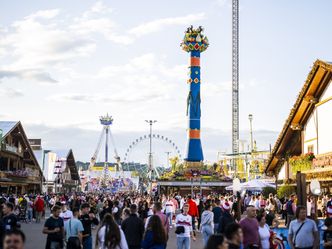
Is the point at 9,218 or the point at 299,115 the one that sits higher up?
the point at 299,115

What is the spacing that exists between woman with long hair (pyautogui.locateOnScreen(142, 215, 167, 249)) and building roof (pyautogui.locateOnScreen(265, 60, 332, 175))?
23740 millimetres

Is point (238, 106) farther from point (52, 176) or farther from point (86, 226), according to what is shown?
point (86, 226)

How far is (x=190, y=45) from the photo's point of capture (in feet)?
217

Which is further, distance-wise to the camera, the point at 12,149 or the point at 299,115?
the point at 12,149

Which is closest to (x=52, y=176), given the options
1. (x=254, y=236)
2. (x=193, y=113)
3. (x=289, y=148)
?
(x=193, y=113)

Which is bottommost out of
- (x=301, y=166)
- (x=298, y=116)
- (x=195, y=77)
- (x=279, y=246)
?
(x=279, y=246)

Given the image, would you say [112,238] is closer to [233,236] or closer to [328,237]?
[233,236]

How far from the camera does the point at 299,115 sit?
3738cm

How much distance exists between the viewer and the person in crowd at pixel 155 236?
999 centimetres

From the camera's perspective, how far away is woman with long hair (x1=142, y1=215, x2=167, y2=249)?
9992 millimetres

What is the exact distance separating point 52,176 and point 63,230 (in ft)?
214

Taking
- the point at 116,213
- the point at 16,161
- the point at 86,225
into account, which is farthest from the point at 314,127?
the point at 16,161

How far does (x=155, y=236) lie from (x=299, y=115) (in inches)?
1141

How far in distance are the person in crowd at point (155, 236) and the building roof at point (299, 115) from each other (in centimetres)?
2374
